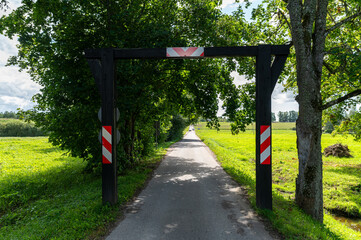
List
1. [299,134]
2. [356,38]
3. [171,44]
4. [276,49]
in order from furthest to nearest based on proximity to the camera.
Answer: [356,38]
[171,44]
[299,134]
[276,49]

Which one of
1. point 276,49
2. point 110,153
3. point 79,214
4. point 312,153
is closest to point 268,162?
point 312,153

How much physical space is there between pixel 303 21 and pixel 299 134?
314cm

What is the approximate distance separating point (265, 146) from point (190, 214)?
2471 millimetres

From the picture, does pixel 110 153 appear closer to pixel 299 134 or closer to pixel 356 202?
pixel 299 134

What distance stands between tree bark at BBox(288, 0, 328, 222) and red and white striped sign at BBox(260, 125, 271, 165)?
120 cm

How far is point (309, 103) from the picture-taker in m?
5.38

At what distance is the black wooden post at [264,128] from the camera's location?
5.02 m

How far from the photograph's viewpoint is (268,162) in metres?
5.02

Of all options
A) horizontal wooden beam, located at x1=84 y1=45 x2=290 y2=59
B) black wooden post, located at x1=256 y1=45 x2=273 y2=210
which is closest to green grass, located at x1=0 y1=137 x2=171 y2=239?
black wooden post, located at x1=256 y1=45 x2=273 y2=210

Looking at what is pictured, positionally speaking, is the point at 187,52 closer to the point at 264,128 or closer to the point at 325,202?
the point at 264,128

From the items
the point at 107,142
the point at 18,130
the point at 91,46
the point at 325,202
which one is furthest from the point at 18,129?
the point at 325,202

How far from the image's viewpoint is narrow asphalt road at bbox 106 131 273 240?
3.94m

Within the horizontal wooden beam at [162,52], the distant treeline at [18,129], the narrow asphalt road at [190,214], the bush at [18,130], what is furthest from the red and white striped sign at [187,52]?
the bush at [18,130]

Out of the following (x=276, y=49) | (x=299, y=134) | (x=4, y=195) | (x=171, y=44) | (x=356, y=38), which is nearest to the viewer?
(x=276, y=49)
